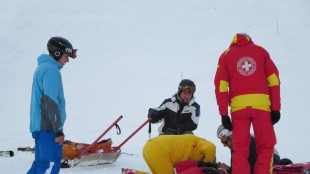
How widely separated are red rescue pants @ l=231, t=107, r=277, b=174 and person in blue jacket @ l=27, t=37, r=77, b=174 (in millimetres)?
1714

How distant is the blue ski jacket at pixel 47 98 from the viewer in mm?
3227

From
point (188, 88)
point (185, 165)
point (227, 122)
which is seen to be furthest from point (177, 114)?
point (227, 122)

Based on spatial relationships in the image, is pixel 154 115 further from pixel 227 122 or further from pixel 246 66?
pixel 246 66

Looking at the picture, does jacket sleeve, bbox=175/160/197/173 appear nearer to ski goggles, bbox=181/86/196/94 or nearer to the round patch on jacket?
the round patch on jacket

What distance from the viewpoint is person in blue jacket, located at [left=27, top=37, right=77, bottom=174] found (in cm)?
323

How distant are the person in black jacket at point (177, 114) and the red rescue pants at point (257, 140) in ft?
5.24

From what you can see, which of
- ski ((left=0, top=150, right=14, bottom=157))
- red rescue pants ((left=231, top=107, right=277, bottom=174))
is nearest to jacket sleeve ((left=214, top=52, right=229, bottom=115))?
red rescue pants ((left=231, top=107, right=277, bottom=174))

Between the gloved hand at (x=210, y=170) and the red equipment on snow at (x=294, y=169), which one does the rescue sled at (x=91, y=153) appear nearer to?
the gloved hand at (x=210, y=170)

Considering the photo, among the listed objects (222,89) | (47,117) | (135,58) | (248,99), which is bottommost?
(47,117)

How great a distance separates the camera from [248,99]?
353 centimetres

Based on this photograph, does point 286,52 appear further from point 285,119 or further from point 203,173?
point 203,173

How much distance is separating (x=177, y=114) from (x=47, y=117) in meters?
2.32

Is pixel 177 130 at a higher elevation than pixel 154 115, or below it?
below

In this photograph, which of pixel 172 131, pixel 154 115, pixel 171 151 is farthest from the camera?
pixel 172 131
